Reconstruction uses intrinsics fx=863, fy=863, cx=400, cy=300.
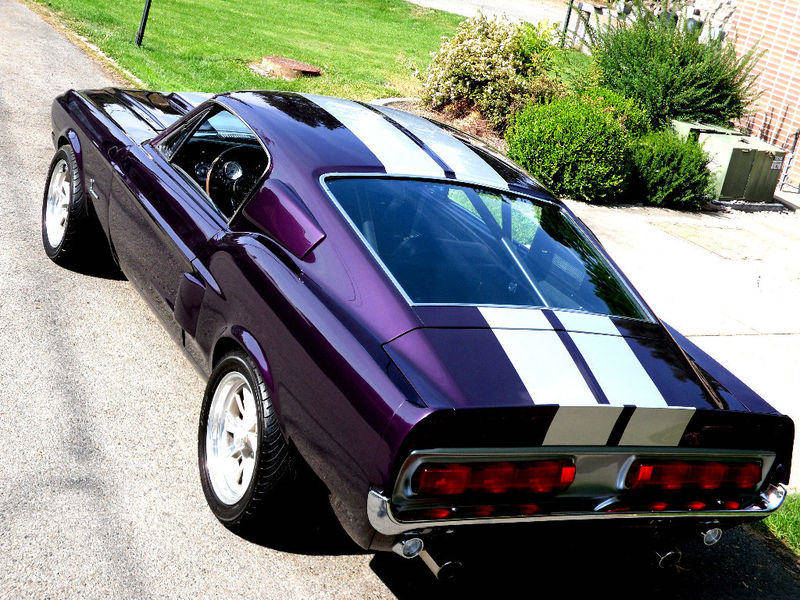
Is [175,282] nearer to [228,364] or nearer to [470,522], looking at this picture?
[228,364]

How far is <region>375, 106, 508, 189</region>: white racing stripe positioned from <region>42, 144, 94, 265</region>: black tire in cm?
192

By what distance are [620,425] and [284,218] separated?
1.52 meters

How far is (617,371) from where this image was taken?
2.98 meters

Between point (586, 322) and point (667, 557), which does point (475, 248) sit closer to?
point (586, 322)

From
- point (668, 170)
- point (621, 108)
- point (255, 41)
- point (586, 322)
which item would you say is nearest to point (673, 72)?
point (621, 108)

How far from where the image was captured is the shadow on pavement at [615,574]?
326 centimetres

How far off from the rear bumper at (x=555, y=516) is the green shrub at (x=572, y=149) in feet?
22.6

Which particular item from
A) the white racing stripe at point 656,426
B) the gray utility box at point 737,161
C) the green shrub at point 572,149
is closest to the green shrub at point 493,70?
the green shrub at point 572,149

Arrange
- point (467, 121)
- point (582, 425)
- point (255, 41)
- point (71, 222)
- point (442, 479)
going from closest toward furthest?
point (442, 479) → point (582, 425) → point (71, 222) → point (467, 121) → point (255, 41)

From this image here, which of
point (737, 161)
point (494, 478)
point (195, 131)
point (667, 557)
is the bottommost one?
point (667, 557)

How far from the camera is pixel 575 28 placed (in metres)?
21.6

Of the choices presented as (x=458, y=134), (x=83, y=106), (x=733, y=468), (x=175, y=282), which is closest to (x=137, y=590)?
(x=175, y=282)

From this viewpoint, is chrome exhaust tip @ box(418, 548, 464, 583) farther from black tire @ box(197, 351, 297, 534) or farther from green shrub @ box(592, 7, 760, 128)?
green shrub @ box(592, 7, 760, 128)

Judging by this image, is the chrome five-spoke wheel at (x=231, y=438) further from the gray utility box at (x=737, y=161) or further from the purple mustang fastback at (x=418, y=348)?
the gray utility box at (x=737, y=161)
